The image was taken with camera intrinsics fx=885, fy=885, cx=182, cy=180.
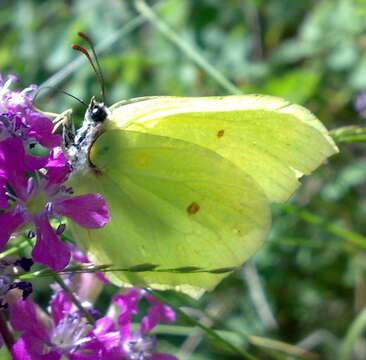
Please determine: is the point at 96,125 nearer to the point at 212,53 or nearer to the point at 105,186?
the point at 105,186

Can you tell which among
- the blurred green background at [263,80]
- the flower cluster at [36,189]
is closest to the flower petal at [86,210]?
the flower cluster at [36,189]

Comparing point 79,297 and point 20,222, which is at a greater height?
point 20,222

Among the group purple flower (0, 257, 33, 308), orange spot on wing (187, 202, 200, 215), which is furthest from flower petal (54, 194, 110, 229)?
orange spot on wing (187, 202, 200, 215)

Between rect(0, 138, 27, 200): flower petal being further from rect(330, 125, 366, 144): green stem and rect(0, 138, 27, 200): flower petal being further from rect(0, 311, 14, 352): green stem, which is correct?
rect(330, 125, 366, 144): green stem

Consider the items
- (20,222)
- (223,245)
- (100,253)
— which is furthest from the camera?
(223,245)

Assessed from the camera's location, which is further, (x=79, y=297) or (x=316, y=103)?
(x=316, y=103)

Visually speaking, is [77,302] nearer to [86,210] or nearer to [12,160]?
[86,210]

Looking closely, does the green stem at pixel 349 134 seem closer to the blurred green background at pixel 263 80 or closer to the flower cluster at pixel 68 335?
the flower cluster at pixel 68 335

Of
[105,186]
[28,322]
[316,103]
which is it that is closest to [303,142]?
[105,186]
